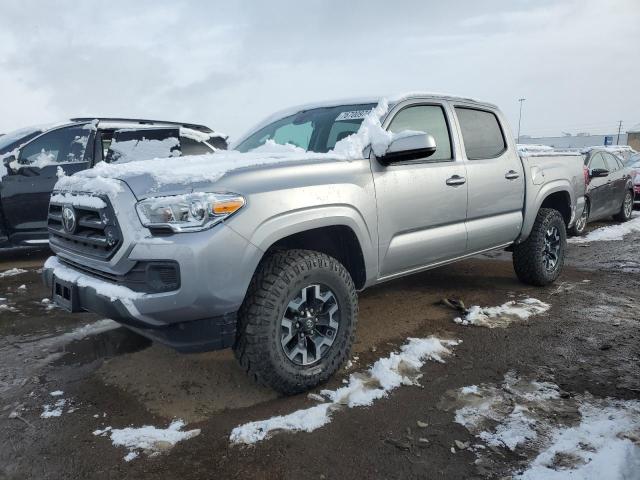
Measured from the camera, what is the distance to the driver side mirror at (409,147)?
2982 mm

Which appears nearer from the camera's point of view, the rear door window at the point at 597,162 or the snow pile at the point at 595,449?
the snow pile at the point at 595,449

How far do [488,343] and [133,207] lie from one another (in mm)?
2597

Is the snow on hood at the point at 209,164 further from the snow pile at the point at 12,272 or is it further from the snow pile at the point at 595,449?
the snow pile at the point at 12,272

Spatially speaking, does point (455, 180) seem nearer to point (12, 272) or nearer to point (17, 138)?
point (12, 272)

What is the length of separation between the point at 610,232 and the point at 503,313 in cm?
587

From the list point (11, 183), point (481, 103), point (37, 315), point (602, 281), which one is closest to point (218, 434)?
point (37, 315)

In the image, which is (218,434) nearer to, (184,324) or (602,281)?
(184,324)

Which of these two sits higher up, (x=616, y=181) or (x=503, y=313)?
(x=616, y=181)

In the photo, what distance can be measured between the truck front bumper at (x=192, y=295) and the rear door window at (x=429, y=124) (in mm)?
1673

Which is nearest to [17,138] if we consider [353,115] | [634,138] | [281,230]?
[353,115]

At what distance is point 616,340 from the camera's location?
3555mm

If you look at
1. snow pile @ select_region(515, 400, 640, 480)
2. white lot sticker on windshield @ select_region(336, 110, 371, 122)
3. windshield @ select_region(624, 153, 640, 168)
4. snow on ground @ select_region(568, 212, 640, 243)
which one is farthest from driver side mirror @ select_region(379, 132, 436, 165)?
windshield @ select_region(624, 153, 640, 168)

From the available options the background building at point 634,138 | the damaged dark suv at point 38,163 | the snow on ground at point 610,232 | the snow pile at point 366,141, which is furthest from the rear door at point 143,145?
the background building at point 634,138

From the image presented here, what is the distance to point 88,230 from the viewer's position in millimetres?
2758
